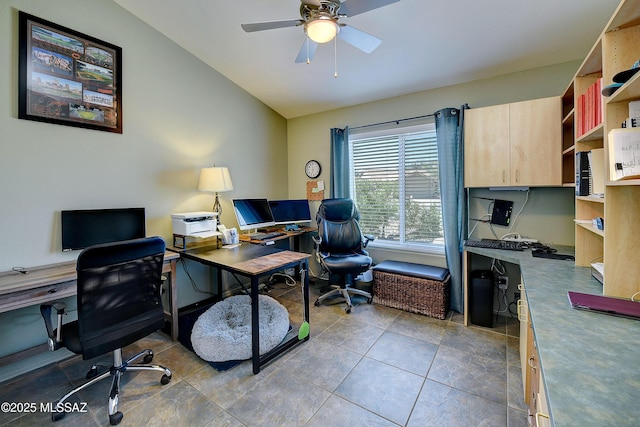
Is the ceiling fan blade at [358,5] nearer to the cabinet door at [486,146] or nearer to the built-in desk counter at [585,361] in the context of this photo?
the cabinet door at [486,146]

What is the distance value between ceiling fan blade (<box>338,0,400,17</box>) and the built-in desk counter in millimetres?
1793

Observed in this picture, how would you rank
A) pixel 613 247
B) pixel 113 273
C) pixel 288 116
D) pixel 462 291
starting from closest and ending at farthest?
1. pixel 613 247
2. pixel 113 273
3. pixel 462 291
4. pixel 288 116

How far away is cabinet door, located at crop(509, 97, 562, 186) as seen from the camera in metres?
2.28

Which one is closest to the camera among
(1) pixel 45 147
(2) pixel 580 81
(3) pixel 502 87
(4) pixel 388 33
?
(2) pixel 580 81

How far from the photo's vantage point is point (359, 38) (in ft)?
6.46

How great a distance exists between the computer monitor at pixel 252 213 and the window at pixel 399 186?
4.02 feet

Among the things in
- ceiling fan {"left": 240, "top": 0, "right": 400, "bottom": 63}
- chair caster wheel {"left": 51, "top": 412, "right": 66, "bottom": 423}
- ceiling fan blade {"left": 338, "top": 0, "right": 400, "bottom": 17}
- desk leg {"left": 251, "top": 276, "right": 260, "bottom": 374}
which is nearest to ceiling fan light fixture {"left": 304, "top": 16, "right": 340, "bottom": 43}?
ceiling fan {"left": 240, "top": 0, "right": 400, "bottom": 63}

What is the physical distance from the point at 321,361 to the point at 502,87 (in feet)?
10.0

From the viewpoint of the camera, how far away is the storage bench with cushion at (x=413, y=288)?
2.79 metres

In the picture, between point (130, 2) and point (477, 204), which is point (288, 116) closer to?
point (130, 2)

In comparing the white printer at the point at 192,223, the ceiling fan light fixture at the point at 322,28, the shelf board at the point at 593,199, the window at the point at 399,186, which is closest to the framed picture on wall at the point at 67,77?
the white printer at the point at 192,223

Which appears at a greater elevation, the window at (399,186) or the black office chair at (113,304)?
the window at (399,186)

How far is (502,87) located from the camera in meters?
2.71

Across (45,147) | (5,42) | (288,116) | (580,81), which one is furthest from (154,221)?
(580,81)
